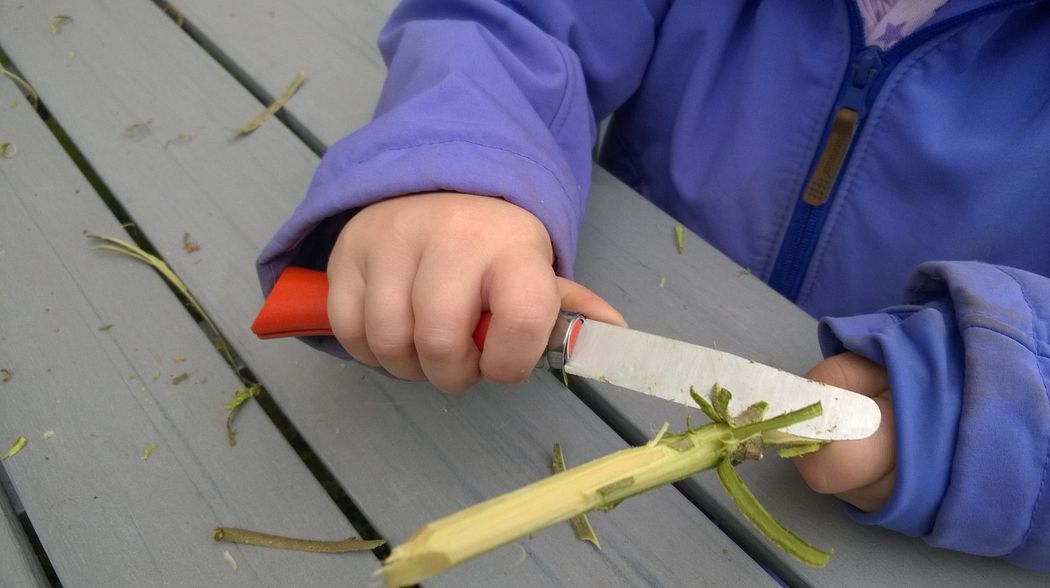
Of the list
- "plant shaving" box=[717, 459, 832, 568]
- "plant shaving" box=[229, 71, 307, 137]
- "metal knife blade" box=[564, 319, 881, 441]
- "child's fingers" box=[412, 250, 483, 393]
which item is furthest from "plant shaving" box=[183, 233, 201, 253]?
"plant shaving" box=[717, 459, 832, 568]

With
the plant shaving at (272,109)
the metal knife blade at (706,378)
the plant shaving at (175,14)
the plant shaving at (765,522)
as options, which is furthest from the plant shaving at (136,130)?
the plant shaving at (765,522)

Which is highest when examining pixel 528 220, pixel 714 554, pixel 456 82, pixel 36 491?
pixel 456 82

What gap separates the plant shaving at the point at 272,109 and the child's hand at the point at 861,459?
0.76 metres

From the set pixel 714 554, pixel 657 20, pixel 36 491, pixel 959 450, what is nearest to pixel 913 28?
pixel 657 20

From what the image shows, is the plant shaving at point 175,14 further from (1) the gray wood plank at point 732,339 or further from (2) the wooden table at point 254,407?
(1) the gray wood plank at point 732,339

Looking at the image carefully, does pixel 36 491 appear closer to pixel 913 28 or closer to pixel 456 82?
pixel 456 82

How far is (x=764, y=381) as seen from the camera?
525 millimetres

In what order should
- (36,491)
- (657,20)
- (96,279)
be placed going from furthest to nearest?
1. (657,20)
2. (96,279)
3. (36,491)

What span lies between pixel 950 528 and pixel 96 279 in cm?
86

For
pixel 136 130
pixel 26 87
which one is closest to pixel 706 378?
pixel 136 130

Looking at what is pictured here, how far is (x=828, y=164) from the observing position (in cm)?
81

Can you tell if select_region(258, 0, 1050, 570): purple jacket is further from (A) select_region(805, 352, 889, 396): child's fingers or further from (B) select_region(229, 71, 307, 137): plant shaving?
(B) select_region(229, 71, 307, 137): plant shaving

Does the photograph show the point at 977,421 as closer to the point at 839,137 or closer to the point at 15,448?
the point at 839,137

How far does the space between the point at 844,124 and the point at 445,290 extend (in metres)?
0.52
